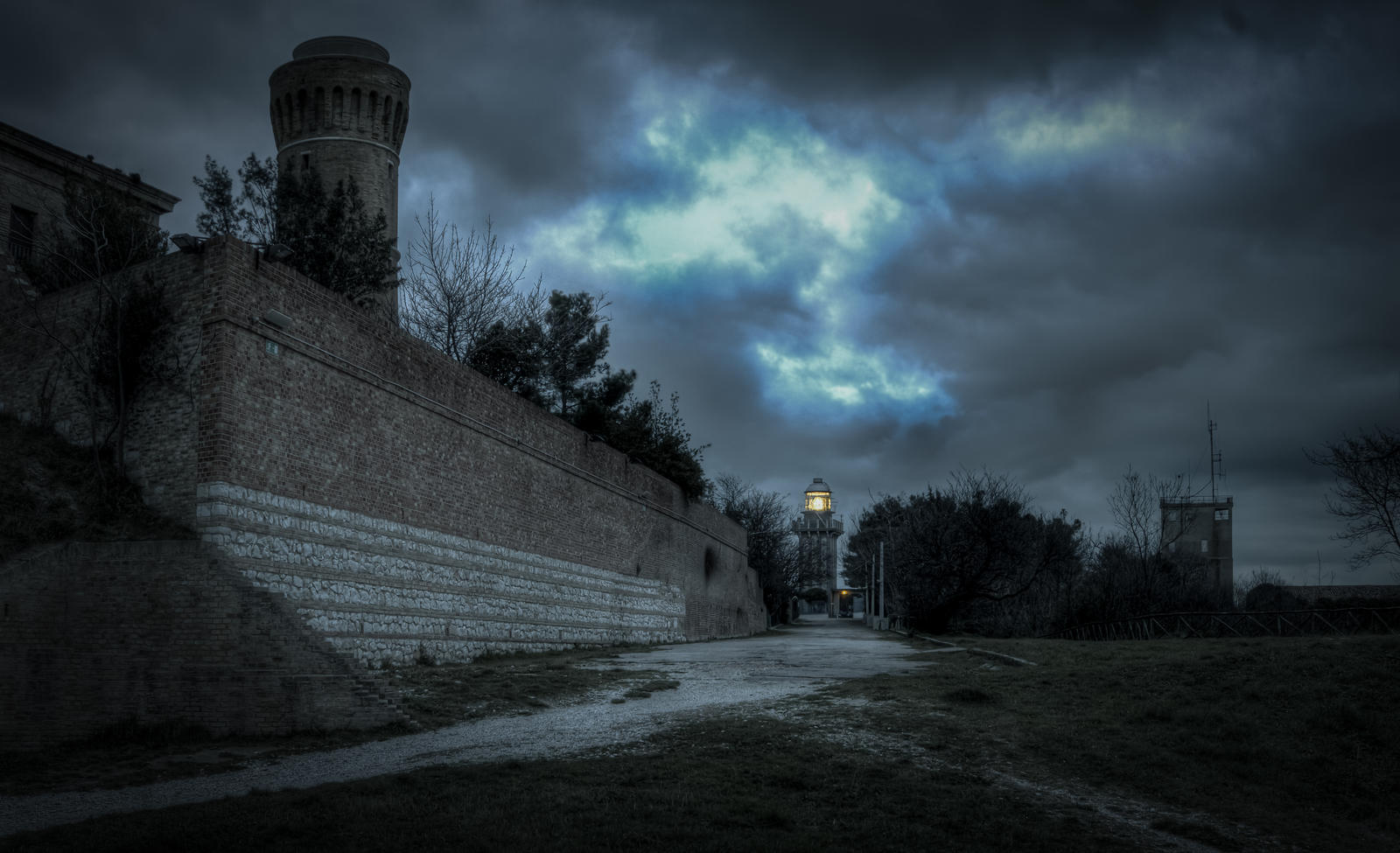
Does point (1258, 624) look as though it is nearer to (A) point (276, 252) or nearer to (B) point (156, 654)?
(A) point (276, 252)

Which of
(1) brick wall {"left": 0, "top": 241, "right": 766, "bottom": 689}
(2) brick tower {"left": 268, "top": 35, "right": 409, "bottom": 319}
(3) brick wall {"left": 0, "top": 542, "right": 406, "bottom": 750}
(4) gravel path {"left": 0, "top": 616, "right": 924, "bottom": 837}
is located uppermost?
(2) brick tower {"left": 268, "top": 35, "right": 409, "bottom": 319}

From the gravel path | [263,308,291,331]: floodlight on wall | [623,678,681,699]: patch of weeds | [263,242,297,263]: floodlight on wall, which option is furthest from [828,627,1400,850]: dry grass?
[263,242,297,263]: floodlight on wall

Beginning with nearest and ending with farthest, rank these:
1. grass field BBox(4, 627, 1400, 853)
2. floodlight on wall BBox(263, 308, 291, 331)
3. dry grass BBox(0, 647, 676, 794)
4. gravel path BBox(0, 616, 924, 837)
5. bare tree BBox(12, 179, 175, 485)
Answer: grass field BBox(4, 627, 1400, 853)
gravel path BBox(0, 616, 924, 837)
dry grass BBox(0, 647, 676, 794)
bare tree BBox(12, 179, 175, 485)
floodlight on wall BBox(263, 308, 291, 331)

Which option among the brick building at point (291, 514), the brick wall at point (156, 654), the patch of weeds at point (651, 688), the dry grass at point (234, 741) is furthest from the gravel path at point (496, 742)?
the brick building at point (291, 514)

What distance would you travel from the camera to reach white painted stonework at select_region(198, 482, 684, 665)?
1223 cm

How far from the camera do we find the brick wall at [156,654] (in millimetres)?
9828

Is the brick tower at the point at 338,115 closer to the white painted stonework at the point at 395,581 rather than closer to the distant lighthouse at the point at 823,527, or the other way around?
the white painted stonework at the point at 395,581

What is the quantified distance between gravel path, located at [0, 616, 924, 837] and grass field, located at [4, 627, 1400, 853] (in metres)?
0.51

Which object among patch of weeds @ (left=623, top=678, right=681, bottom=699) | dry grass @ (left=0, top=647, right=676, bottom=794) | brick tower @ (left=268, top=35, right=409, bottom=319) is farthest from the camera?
brick tower @ (left=268, top=35, right=409, bottom=319)

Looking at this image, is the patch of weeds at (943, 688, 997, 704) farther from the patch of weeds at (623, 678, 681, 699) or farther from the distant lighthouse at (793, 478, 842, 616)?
the distant lighthouse at (793, 478, 842, 616)

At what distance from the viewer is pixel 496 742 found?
9.64 metres

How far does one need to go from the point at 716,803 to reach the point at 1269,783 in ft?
16.2

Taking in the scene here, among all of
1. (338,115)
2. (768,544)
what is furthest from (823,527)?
(338,115)

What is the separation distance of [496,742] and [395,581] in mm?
6278
